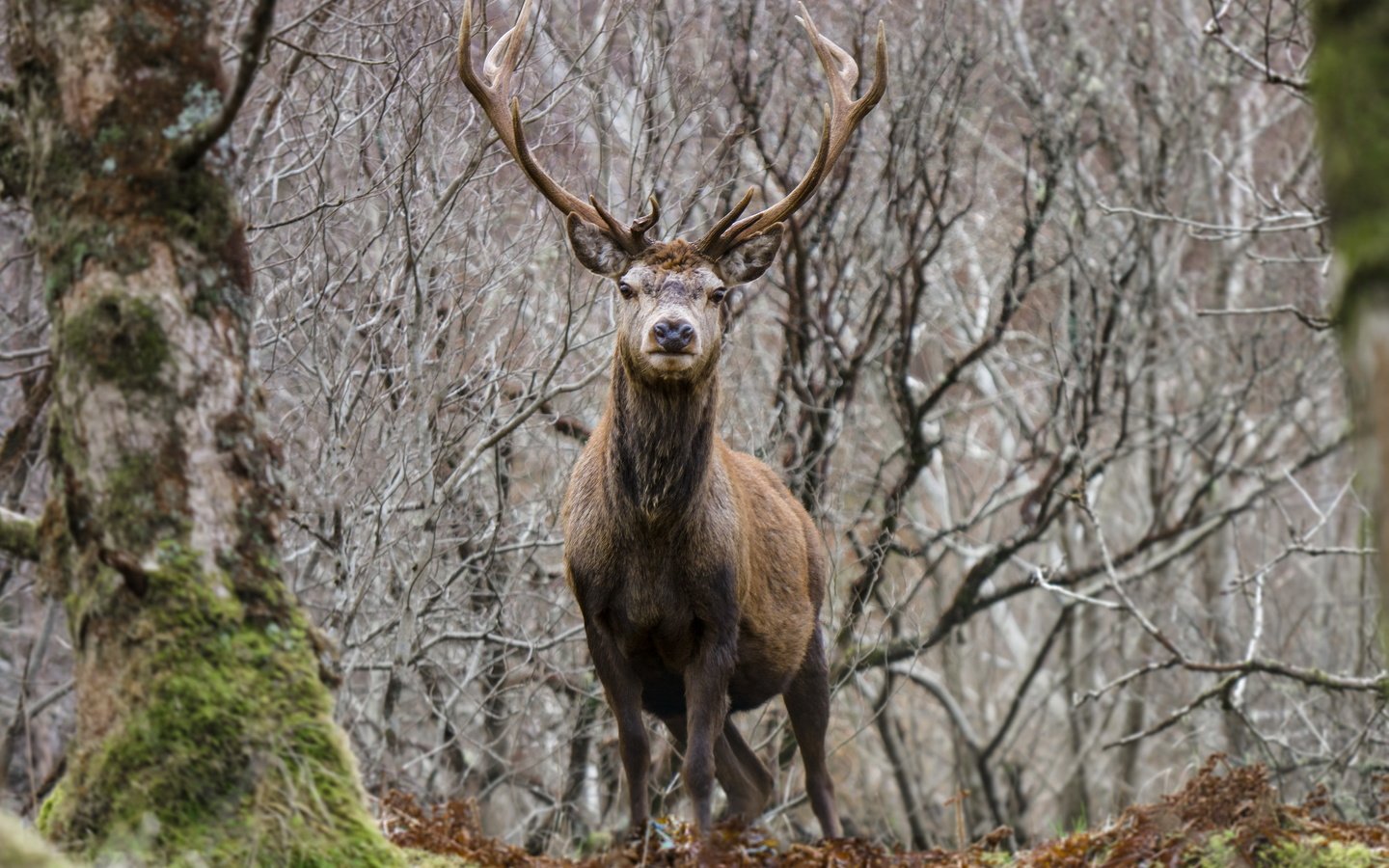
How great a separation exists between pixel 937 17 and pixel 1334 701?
6.30m

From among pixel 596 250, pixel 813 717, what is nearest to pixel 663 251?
pixel 596 250

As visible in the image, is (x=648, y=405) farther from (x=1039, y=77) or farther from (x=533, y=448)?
(x=1039, y=77)

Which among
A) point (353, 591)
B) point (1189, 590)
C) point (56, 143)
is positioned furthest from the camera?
point (1189, 590)

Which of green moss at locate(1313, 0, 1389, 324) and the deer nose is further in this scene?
the deer nose

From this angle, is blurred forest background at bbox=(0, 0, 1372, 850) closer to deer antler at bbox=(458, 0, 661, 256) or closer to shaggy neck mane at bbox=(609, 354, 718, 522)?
deer antler at bbox=(458, 0, 661, 256)

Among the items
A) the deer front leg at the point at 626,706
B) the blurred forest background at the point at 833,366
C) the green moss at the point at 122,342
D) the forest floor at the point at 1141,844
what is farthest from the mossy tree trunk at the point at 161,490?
the deer front leg at the point at 626,706

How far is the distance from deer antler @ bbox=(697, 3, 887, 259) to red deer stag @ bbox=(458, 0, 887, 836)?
1 cm

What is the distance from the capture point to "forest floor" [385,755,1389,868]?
224 inches

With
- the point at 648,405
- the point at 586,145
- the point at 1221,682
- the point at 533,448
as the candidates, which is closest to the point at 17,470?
the point at 533,448

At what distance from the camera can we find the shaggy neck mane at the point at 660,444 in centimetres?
683

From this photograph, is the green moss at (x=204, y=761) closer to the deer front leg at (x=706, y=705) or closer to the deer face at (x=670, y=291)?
the deer front leg at (x=706, y=705)

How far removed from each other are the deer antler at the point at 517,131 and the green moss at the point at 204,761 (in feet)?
10.7

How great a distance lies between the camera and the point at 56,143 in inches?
168

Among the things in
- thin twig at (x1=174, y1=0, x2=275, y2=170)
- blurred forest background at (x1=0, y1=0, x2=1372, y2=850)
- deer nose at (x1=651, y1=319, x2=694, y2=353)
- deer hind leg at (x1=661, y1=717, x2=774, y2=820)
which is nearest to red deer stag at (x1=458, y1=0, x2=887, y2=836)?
deer nose at (x1=651, y1=319, x2=694, y2=353)
